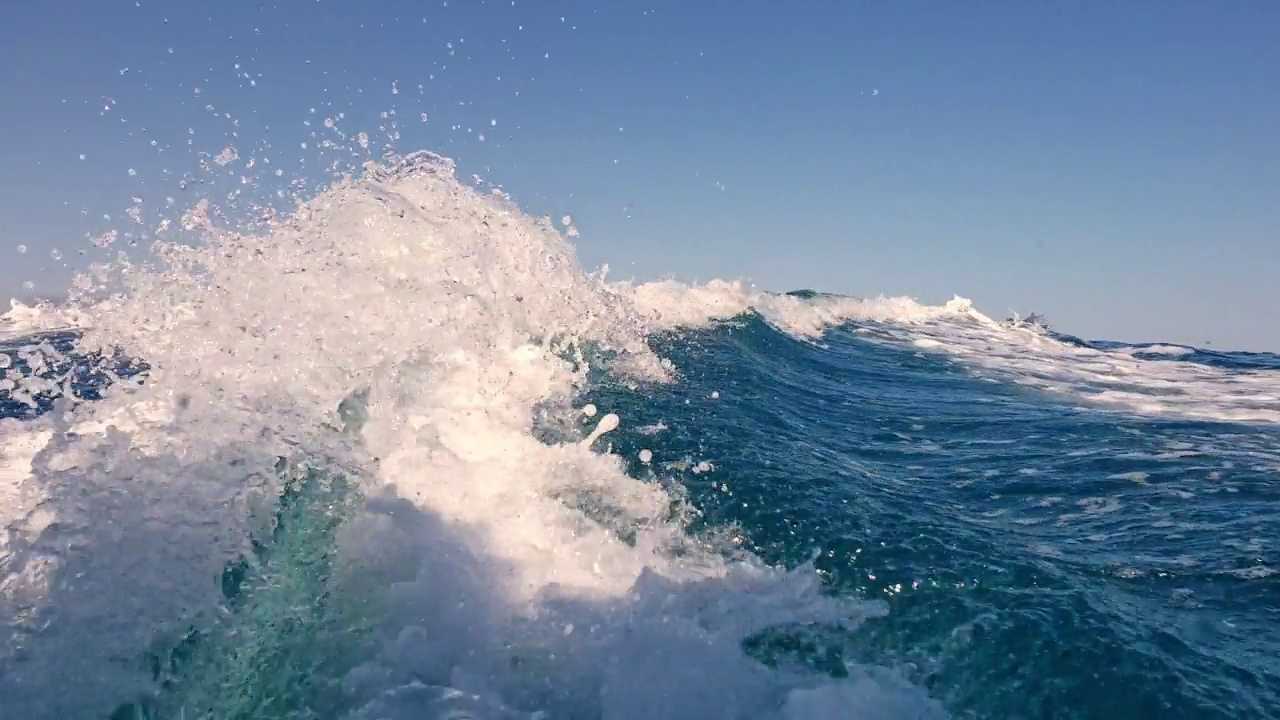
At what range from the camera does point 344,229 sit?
7.42 metres

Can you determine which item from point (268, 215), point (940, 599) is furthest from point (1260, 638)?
point (268, 215)

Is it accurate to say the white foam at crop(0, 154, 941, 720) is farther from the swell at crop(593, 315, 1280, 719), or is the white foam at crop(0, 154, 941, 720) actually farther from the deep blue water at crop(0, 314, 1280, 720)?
the swell at crop(593, 315, 1280, 719)

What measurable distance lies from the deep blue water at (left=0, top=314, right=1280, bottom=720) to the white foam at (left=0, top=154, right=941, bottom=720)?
228mm

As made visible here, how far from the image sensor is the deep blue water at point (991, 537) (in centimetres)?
351

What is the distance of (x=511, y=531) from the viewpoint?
4.37m

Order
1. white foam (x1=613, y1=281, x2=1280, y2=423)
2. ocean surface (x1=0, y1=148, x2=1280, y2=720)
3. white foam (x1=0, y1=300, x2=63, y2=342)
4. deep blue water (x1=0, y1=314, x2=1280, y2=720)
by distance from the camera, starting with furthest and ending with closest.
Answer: white foam (x1=0, y1=300, x2=63, y2=342), white foam (x1=613, y1=281, x2=1280, y2=423), deep blue water (x1=0, y1=314, x2=1280, y2=720), ocean surface (x1=0, y1=148, x2=1280, y2=720)

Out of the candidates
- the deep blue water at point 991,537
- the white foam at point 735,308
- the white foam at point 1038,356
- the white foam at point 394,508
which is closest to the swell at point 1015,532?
the deep blue water at point 991,537

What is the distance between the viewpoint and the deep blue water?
11.5 feet

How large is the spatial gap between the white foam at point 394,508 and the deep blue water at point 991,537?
0.75 feet

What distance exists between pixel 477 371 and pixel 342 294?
125 centimetres

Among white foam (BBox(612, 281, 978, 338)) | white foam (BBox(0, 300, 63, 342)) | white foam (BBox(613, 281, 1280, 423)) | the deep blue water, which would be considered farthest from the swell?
white foam (BBox(0, 300, 63, 342))

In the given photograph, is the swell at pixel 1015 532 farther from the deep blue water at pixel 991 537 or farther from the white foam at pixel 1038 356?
the white foam at pixel 1038 356

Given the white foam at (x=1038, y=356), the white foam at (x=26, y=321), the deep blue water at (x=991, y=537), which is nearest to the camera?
the deep blue water at (x=991, y=537)

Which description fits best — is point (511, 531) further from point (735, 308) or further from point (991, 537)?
point (735, 308)
